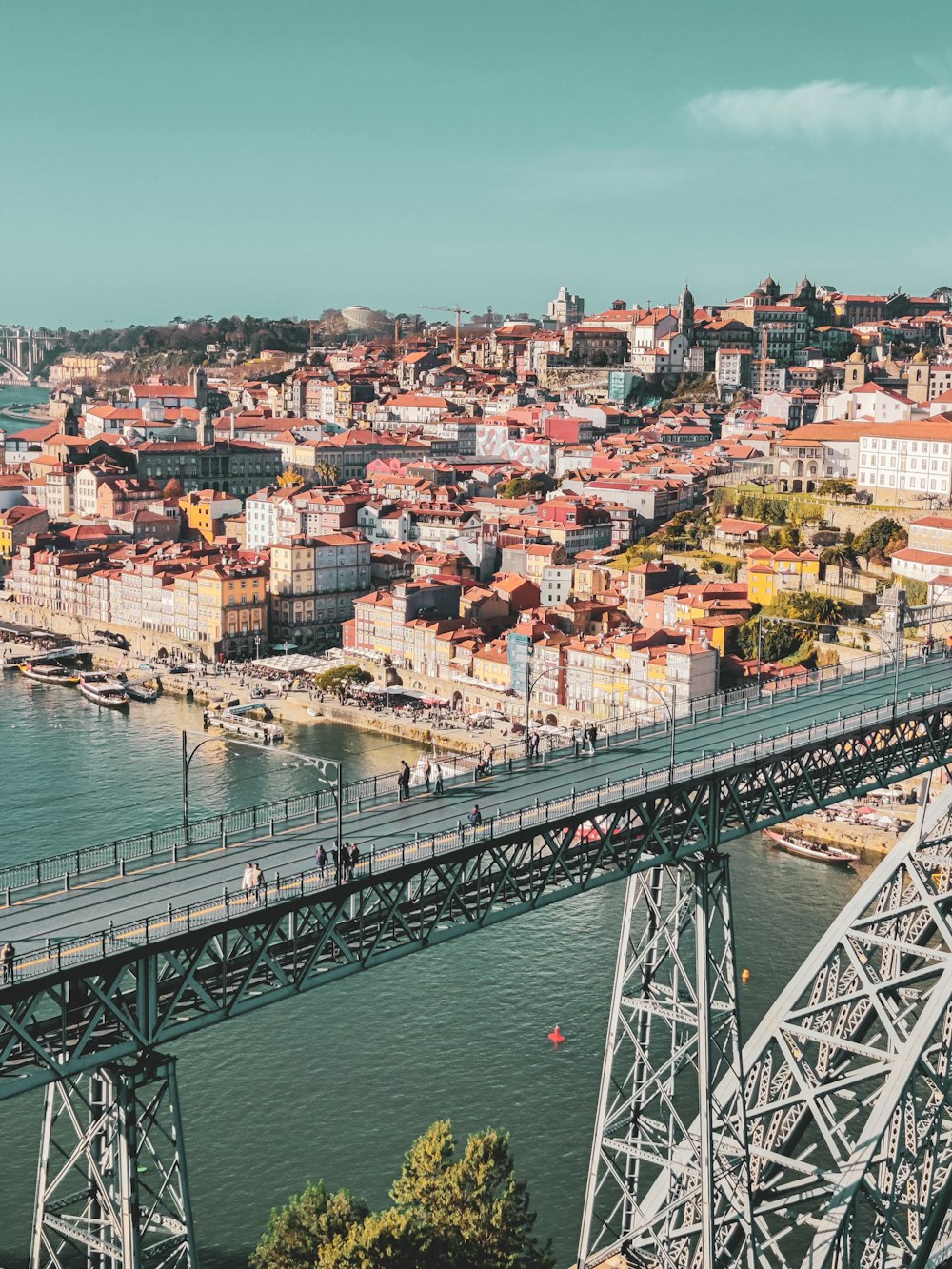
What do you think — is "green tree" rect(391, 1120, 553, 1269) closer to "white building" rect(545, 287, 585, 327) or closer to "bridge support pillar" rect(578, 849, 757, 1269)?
"bridge support pillar" rect(578, 849, 757, 1269)

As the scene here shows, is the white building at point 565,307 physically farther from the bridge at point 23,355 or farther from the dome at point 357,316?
the bridge at point 23,355

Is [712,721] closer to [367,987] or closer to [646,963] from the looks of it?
[646,963]

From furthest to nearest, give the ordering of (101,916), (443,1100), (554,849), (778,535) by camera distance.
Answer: (778,535) → (443,1100) → (554,849) → (101,916)

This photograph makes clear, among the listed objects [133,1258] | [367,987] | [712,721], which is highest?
[712,721]

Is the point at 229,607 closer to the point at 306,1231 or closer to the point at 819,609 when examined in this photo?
the point at 819,609

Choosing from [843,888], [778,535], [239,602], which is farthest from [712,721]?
[239,602]

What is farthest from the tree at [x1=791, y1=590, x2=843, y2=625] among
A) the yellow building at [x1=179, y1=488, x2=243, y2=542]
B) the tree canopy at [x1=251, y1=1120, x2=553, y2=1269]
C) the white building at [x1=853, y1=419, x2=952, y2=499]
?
the tree canopy at [x1=251, y1=1120, x2=553, y2=1269]
